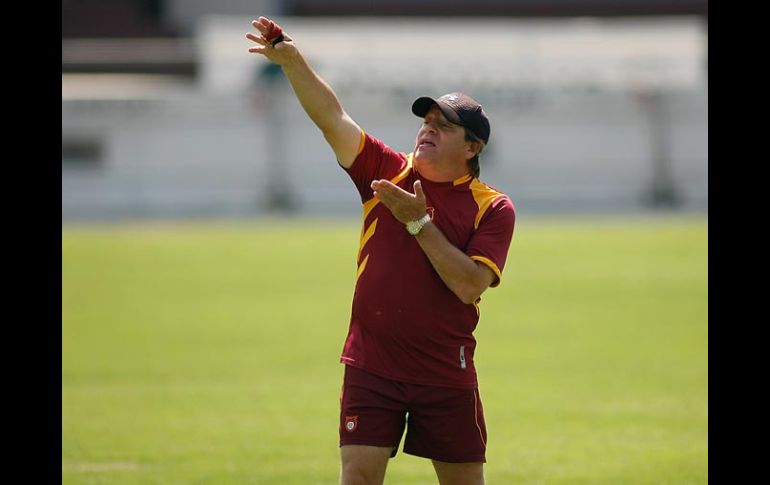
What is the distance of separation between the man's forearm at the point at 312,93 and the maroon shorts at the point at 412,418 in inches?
49.3

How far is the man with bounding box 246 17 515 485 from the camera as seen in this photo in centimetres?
596

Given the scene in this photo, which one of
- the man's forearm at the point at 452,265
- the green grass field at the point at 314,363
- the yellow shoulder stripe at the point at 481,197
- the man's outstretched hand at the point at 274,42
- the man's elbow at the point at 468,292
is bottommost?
the green grass field at the point at 314,363

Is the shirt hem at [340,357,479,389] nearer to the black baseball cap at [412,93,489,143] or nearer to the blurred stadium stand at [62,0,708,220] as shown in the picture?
the black baseball cap at [412,93,489,143]

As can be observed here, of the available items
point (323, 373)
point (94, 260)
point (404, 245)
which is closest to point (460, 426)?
point (404, 245)

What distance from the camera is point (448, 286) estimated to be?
5891 mm

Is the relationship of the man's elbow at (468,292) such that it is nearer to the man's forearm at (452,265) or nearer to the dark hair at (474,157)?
the man's forearm at (452,265)

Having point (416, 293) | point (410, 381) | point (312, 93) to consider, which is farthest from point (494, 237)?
point (312, 93)

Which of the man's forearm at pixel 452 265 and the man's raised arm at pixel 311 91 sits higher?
the man's raised arm at pixel 311 91

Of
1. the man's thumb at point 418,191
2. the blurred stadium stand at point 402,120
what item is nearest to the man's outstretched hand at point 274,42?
the man's thumb at point 418,191

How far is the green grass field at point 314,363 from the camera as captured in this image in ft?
31.1

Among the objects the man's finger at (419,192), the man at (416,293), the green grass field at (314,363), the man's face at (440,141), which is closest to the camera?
the man's finger at (419,192)

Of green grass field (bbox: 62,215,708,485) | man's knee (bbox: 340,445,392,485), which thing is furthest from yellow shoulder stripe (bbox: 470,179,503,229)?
green grass field (bbox: 62,215,708,485)

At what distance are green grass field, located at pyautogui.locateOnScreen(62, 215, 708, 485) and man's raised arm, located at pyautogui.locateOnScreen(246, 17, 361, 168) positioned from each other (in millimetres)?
3517
